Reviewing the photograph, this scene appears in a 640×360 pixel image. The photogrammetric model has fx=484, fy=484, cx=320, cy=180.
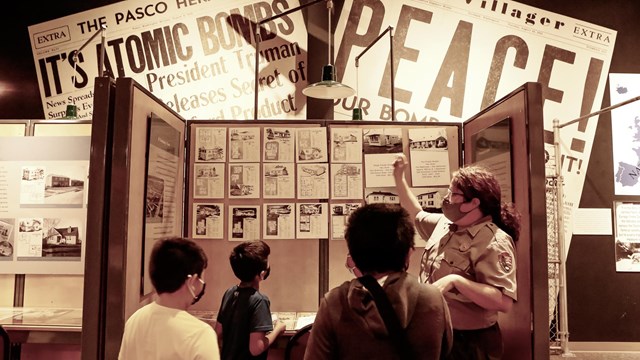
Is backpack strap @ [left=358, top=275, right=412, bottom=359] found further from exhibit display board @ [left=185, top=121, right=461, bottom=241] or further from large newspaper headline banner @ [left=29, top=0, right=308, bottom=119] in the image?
large newspaper headline banner @ [left=29, top=0, right=308, bottom=119]

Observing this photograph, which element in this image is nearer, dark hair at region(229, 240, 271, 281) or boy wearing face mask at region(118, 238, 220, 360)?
boy wearing face mask at region(118, 238, 220, 360)

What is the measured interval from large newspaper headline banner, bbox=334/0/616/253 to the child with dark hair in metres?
3.35

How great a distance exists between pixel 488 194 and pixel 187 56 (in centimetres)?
349

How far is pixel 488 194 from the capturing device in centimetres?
171

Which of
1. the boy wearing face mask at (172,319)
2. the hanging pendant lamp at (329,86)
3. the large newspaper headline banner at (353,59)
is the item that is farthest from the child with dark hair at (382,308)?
the large newspaper headline banner at (353,59)

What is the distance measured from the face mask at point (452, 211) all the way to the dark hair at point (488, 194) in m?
0.06

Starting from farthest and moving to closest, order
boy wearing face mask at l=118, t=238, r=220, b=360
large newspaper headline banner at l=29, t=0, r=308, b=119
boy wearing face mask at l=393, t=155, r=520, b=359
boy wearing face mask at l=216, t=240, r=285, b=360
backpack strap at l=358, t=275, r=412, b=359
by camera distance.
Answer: large newspaper headline banner at l=29, t=0, r=308, b=119 → boy wearing face mask at l=216, t=240, r=285, b=360 → boy wearing face mask at l=393, t=155, r=520, b=359 → boy wearing face mask at l=118, t=238, r=220, b=360 → backpack strap at l=358, t=275, r=412, b=359

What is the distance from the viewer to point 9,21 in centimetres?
441

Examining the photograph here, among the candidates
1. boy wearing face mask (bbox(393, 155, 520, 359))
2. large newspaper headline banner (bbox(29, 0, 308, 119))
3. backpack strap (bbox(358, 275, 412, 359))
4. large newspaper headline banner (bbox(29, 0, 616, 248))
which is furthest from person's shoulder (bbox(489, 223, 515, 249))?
large newspaper headline banner (bbox(29, 0, 308, 119))

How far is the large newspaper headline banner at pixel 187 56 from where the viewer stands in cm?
440

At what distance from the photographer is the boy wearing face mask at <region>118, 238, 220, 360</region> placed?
1.32 m

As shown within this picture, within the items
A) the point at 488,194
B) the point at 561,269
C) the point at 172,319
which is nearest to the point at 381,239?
the point at 172,319

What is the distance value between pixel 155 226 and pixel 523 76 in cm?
371

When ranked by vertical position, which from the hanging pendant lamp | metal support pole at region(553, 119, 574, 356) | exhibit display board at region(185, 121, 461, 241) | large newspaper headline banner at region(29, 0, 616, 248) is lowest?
metal support pole at region(553, 119, 574, 356)
